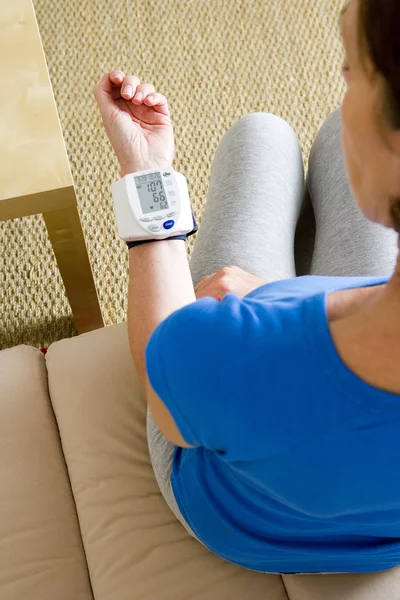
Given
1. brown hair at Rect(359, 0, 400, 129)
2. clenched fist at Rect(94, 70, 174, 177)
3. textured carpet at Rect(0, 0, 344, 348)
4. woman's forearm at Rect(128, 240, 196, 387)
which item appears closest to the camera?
brown hair at Rect(359, 0, 400, 129)

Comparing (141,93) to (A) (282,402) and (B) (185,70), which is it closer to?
(A) (282,402)

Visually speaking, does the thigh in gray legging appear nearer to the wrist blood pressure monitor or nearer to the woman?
the woman

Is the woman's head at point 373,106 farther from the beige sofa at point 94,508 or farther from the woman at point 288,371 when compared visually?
the beige sofa at point 94,508

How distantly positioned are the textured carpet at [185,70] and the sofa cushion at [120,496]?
1.86 feet

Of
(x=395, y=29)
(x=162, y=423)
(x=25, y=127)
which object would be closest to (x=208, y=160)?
(x=25, y=127)

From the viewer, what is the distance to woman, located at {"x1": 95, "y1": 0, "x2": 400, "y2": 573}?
0.38 metres

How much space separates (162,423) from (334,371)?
0.55 ft

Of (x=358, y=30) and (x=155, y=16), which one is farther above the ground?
(x=155, y=16)

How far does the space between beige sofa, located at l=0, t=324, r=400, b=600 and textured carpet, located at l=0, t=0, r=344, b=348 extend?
579 mm

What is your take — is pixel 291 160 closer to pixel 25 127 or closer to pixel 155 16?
pixel 25 127

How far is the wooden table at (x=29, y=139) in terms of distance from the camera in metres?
0.88

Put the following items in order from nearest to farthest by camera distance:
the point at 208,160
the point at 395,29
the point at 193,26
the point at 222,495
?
the point at 395,29, the point at 222,495, the point at 208,160, the point at 193,26

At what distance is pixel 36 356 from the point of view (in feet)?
2.98

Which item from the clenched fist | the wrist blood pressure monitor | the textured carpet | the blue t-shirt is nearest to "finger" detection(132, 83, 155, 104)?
the clenched fist
